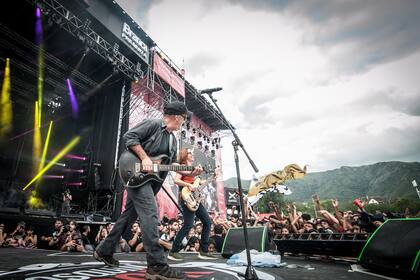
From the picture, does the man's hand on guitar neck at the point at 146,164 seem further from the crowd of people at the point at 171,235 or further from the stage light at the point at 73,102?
the stage light at the point at 73,102

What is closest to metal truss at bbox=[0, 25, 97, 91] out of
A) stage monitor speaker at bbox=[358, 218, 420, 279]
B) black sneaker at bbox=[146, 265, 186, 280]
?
black sneaker at bbox=[146, 265, 186, 280]

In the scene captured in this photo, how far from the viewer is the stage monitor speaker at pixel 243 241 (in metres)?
4.48

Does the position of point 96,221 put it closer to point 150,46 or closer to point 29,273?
point 29,273

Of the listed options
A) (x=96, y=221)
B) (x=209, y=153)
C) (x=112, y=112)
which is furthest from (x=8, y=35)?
(x=209, y=153)

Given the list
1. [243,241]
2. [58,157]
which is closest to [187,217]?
[243,241]

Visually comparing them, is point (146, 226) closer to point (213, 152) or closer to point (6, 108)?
point (6, 108)

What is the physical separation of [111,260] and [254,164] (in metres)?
2.12

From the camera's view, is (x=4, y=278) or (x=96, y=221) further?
(x=96, y=221)

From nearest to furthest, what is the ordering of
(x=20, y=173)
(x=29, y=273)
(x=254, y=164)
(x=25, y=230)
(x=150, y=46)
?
(x=29, y=273)
(x=254, y=164)
(x=25, y=230)
(x=150, y=46)
(x=20, y=173)

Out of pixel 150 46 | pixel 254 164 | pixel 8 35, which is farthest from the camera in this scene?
pixel 150 46

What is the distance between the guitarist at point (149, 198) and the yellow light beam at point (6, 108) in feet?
37.3

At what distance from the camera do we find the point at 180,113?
2.83 metres

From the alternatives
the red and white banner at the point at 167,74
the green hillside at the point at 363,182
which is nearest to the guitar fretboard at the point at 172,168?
the red and white banner at the point at 167,74

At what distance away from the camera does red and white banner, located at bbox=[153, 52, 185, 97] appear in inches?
499
